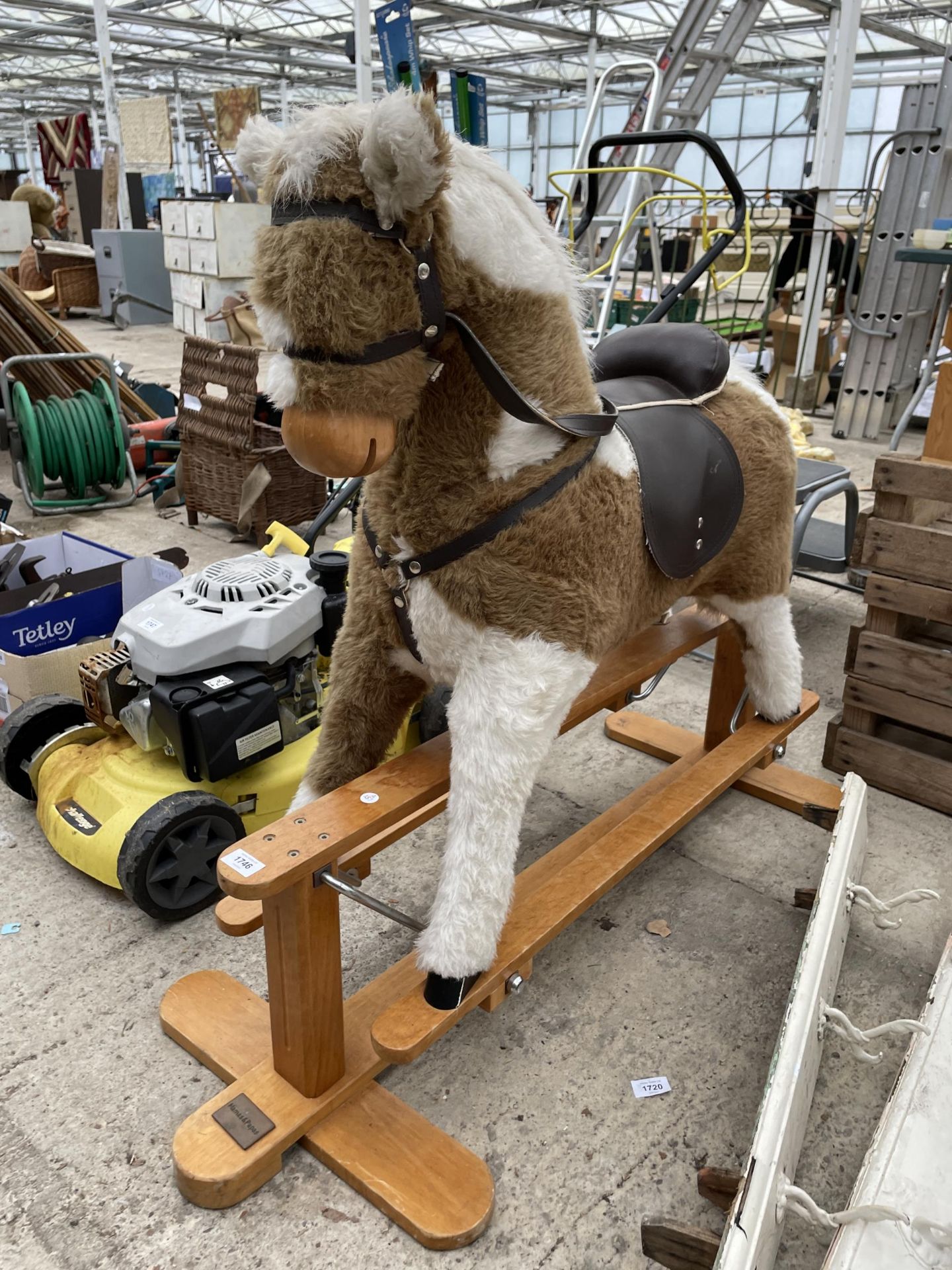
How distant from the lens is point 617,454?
1431mm

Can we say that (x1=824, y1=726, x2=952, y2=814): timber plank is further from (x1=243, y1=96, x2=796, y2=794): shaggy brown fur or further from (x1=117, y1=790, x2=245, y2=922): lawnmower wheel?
(x1=117, y1=790, x2=245, y2=922): lawnmower wheel

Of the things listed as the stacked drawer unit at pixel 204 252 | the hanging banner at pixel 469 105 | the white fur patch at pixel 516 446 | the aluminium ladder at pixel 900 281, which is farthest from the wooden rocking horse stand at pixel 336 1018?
the stacked drawer unit at pixel 204 252

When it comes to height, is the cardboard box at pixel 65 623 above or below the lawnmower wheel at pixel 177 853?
above

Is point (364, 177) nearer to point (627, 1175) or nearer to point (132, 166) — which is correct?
point (627, 1175)

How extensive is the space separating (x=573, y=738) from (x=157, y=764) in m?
1.28

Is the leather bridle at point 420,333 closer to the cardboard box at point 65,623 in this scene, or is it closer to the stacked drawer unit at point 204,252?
the cardboard box at point 65,623

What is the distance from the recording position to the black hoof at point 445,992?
1.37m

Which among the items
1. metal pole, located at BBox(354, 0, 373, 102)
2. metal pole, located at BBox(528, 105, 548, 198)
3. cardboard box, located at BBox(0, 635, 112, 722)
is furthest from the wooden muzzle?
metal pole, located at BBox(528, 105, 548, 198)

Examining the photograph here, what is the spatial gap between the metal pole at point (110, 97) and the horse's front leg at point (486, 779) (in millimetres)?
13073

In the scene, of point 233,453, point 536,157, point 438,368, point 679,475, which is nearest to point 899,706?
point 679,475

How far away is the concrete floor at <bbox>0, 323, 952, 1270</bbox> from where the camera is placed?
4.61ft

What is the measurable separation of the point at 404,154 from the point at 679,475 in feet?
2.43

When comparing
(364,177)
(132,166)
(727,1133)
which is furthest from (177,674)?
(132,166)

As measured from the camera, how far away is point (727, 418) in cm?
174
